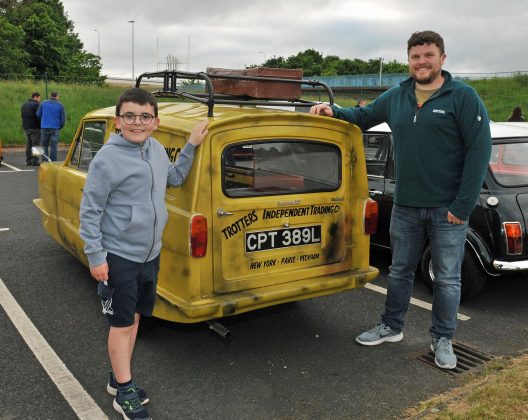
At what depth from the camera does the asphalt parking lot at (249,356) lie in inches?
122

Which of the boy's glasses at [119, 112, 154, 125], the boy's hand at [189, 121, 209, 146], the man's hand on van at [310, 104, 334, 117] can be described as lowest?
the boy's hand at [189, 121, 209, 146]

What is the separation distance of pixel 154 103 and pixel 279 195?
1.18 meters

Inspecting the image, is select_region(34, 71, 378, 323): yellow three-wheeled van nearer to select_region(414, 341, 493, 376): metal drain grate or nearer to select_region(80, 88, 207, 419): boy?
select_region(80, 88, 207, 419): boy

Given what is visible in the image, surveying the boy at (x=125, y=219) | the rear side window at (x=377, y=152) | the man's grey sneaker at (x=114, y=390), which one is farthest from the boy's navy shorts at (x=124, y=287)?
the rear side window at (x=377, y=152)

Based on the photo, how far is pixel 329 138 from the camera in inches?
151

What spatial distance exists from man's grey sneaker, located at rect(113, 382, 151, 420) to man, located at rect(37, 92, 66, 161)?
37.9ft

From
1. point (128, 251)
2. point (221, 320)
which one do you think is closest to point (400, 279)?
point (221, 320)

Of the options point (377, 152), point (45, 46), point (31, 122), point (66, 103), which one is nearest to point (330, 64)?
point (45, 46)

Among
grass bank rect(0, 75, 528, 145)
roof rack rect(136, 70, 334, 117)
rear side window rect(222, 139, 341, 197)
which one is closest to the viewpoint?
rear side window rect(222, 139, 341, 197)

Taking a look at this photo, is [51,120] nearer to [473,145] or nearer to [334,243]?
[334,243]

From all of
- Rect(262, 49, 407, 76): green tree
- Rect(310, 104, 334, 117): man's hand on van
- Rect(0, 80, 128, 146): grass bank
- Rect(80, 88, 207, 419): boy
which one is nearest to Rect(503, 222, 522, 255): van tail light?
Rect(310, 104, 334, 117): man's hand on van

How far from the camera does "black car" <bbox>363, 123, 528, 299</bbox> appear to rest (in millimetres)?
4367

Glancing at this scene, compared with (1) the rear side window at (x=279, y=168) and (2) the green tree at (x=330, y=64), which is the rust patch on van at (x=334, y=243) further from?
(2) the green tree at (x=330, y=64)

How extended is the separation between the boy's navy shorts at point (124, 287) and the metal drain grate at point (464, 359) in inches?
81.4
